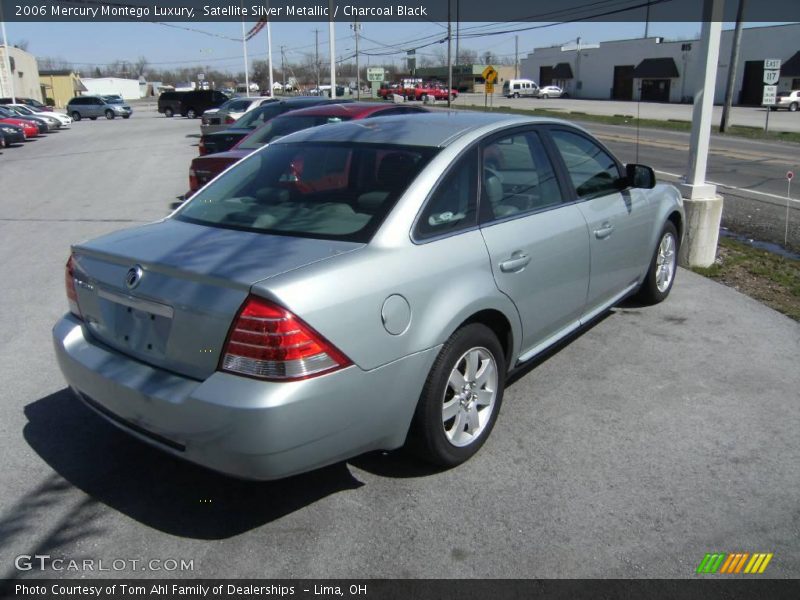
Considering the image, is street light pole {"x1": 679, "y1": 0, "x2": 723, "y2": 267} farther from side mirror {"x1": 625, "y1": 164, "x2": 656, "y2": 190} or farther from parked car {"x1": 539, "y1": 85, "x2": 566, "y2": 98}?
parked car {"x1": 539, "y1": 85, "x2": 566, "y2": 98}

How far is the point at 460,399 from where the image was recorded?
11.4 feet

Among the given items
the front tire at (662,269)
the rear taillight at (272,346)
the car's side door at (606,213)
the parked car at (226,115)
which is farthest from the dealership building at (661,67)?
the rear taillight at (272,346)

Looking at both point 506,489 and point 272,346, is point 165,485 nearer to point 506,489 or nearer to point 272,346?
point 272,346

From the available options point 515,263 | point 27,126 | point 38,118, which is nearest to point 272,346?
point 515,263

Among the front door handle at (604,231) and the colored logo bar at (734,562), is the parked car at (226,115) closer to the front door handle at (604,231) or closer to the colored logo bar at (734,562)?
the front door handle at (604,231)

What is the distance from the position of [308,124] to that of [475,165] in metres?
5.87

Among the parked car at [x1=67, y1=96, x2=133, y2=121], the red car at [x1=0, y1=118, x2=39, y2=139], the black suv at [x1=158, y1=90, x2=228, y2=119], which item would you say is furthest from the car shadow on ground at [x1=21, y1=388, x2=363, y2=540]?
the parked car at [x1=67, y1=96, x2=133, y2=121]

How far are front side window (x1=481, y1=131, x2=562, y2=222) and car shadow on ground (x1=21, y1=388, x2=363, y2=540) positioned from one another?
1.66m

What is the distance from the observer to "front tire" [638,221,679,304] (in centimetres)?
578

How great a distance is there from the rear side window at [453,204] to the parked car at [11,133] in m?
27.4

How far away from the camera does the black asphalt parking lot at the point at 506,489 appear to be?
2.90 metres

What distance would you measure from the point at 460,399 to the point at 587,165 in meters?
2.21
